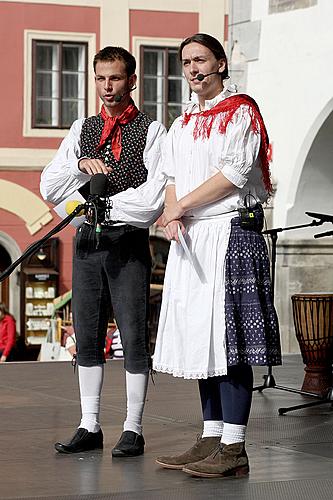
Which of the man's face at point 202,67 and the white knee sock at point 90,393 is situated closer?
the man's face at point 202,67

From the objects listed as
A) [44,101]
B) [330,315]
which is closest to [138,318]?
[330,315]

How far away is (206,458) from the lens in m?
5.29

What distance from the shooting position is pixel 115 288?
5.76m

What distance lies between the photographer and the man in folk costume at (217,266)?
521 centimetres

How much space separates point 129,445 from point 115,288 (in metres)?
0.66

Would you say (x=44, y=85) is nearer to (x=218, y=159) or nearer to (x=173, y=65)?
(x=173, y=65)

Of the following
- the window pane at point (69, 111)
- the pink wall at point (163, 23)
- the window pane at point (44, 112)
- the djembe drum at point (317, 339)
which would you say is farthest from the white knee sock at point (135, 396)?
the pink wall at point (163, 23)

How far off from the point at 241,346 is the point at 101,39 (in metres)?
18.0

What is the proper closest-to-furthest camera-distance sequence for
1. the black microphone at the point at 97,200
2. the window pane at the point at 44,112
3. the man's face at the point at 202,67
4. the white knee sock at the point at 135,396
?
the man's face at the point at 202,67, the black microphone at the point at 97,200, the white knee sock at the point at 135,396, the window pane at the point at 44,112

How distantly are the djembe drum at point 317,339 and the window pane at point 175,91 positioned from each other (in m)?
15.5

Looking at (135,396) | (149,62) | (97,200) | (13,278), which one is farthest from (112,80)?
(149,62)

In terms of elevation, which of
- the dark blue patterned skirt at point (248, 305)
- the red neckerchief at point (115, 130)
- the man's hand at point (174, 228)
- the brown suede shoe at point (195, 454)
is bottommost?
Answer: the brown suede shoe at point (195, 454)

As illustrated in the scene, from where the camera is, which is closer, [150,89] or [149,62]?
[149,62]

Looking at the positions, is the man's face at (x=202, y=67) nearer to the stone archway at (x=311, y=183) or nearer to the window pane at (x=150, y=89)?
the stone archway at (x=311, y=183)
